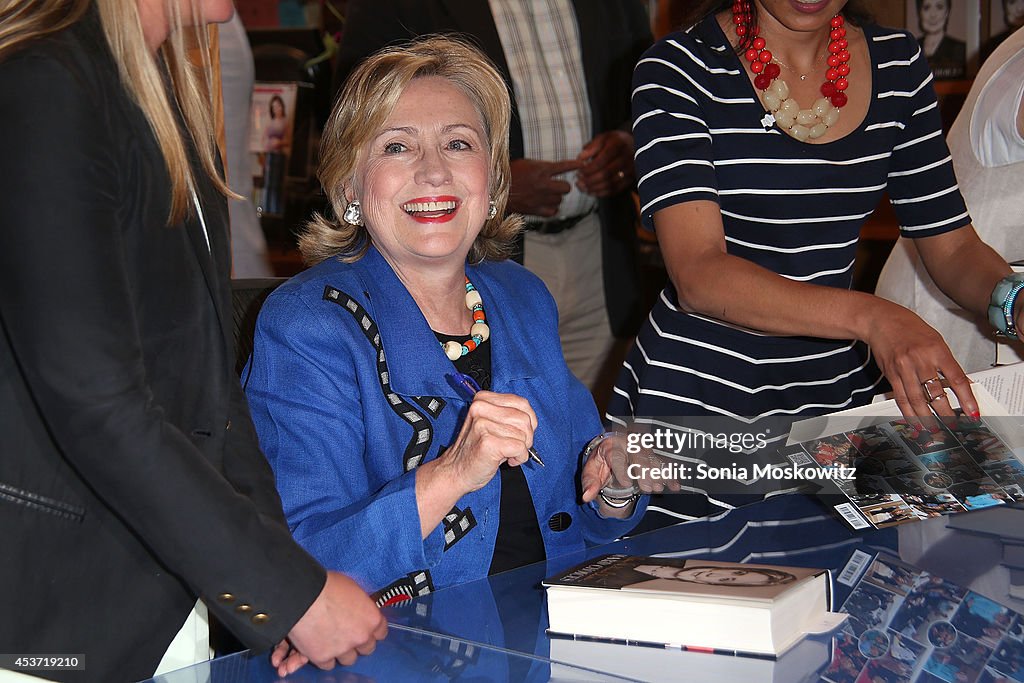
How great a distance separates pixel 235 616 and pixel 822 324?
37.0 inches

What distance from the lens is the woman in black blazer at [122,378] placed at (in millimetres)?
963

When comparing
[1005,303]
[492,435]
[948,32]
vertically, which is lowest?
[492,435]

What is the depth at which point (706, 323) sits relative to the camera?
182cm

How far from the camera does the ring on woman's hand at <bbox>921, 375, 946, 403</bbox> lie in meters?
1.53

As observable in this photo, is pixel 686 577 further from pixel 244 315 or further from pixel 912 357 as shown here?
pixel 244 315

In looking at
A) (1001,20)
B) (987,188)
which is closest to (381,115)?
(987,188)

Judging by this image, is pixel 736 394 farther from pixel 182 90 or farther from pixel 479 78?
pixel 182 90

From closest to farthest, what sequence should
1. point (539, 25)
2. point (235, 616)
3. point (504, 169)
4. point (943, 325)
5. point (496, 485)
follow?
point (235, 616)
point (496, 485)
point (504, 169)
point (943, 325)
point (539, 25)

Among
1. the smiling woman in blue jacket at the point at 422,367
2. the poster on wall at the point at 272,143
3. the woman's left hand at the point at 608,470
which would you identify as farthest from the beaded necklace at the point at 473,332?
the poster on wall at the point at 272,143

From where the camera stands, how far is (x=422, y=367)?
1.57 metres

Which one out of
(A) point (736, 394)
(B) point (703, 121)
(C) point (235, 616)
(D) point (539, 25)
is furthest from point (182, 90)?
(D) point (539, 25)

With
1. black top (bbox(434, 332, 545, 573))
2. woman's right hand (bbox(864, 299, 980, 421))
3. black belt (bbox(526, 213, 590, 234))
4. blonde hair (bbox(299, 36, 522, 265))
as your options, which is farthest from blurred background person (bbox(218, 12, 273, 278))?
woman's right hand (bbox(864, 299, 980, 421))

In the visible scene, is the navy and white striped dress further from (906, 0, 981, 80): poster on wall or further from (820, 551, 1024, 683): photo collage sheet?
(906, 0, 981, 80): poster on wall

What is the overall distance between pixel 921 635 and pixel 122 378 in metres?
0.87
